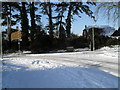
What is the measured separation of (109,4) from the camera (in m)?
16.5

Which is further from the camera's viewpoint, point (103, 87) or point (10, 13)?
point (10, 13)

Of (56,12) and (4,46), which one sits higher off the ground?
(56,12)

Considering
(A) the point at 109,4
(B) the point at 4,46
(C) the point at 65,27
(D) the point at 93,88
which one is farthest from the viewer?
(C) the point at 65,27

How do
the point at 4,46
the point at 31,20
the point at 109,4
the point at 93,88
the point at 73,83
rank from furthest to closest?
1. the point at 31,20
2. the point at 4,46
3. the point at 109,4
4. the point at 73,83
5. the point at 93,88

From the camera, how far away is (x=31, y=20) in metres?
32.0

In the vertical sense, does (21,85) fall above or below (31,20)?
below

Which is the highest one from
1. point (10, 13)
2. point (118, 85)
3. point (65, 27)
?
point (10, 13)

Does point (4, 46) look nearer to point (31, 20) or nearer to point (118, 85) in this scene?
point (31, 20)

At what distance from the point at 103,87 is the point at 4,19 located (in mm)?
29703

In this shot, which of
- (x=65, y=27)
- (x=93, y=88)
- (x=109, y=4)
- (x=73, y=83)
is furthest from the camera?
(x=65, y=27)

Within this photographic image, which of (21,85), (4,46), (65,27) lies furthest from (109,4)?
(4,46)

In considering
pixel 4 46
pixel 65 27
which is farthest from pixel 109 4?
pixel 4 46

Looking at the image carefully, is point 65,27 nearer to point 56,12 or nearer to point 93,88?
point 56,12

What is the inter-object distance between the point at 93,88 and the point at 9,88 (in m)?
2.63
